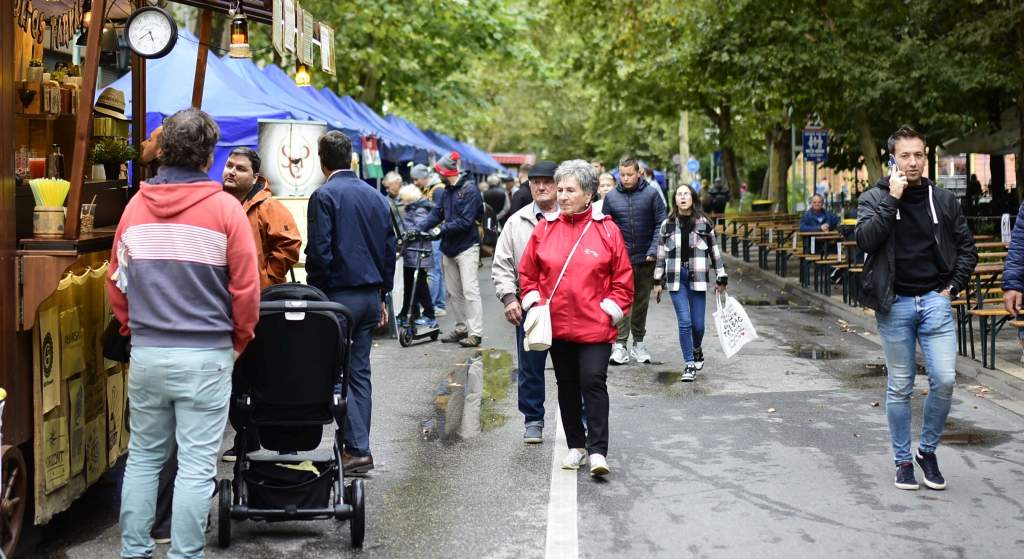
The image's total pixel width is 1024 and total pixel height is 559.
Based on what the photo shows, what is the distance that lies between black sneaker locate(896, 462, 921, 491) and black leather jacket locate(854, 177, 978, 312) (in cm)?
84

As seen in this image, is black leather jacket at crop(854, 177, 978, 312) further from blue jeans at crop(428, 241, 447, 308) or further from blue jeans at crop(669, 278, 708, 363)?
blue jeans at crop(428, 241, 447, 308)

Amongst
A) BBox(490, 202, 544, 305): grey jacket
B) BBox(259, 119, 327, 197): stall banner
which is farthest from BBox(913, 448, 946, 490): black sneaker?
BBox(259, 119, 327, 197): stall banner

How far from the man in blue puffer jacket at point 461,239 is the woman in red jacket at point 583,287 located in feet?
20.5

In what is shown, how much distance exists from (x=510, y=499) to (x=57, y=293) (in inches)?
96.2

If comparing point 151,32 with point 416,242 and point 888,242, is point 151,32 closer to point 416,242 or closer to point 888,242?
point 888,242

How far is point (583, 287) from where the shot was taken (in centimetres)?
714

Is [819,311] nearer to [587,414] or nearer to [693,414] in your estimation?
[693,414]

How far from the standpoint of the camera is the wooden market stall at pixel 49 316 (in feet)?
17.9

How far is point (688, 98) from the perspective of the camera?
3694 centimetres

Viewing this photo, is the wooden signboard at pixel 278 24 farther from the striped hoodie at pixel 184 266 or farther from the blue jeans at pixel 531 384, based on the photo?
the striped hoodie at pixel 184 266

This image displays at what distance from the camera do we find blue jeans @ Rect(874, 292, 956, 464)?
6.71 m

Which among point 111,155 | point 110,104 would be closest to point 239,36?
point 110,104

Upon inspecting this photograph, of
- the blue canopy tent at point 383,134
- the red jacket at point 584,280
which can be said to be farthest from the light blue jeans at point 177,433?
the blue canopy tent at point 383,134

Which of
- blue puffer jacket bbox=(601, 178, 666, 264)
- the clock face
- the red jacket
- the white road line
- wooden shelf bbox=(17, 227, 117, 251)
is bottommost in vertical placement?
the white road line
